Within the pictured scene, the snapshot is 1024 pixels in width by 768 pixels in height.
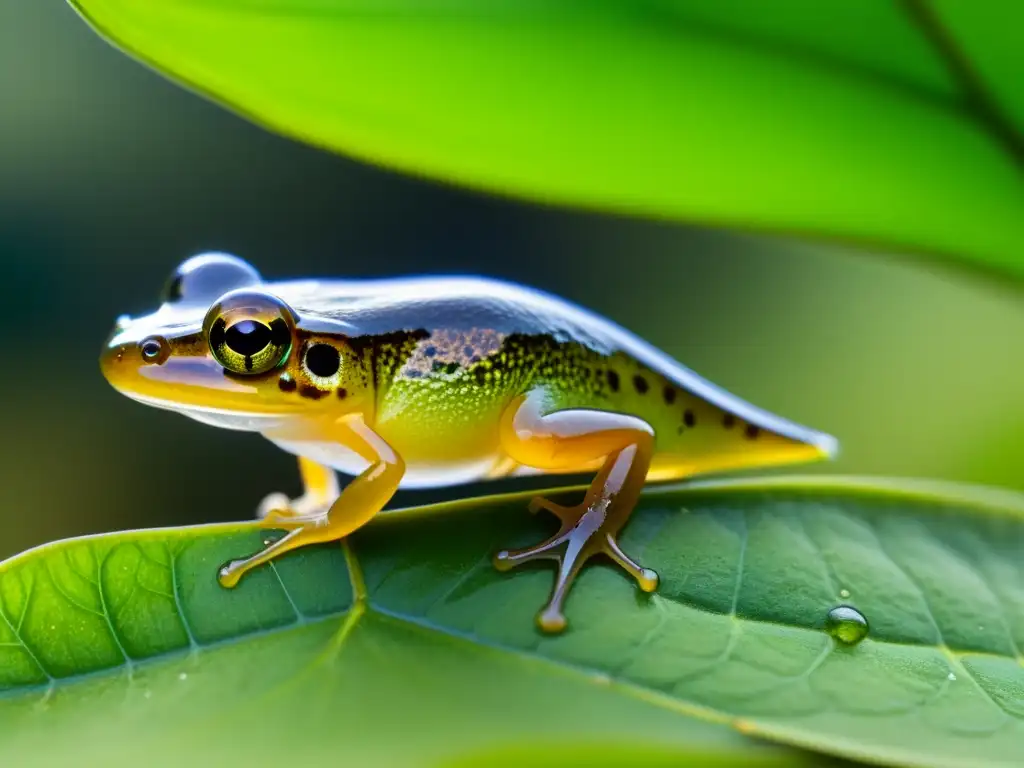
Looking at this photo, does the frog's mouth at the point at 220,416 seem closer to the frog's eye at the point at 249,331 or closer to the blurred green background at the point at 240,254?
the frog's eye at the point at 249,331

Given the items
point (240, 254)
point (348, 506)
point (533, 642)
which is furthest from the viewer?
point (240, 254)

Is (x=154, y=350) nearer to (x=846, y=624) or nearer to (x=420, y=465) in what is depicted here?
(x=420, y=465)

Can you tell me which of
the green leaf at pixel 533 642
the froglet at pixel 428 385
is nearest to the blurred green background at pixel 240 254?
the froglet at pixel 428 385

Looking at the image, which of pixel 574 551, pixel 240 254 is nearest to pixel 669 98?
pixel 574 551

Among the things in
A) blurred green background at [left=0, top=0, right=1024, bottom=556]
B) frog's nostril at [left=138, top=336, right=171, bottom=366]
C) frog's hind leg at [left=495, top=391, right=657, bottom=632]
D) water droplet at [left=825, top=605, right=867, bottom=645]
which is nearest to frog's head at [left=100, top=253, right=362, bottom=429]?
frog's nostril at [left=138, top=336, right=171, bottom=366]

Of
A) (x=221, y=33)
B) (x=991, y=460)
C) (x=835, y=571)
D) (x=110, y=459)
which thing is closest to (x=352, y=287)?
(x=221, y=33)

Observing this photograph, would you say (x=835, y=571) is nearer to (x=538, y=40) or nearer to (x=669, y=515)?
(x=669, y=515)

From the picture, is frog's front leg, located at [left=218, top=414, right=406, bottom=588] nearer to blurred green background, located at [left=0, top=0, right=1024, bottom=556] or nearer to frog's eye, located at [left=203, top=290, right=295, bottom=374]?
frog's eye, located at [left=203, top=290, right=295, bottom=374]
